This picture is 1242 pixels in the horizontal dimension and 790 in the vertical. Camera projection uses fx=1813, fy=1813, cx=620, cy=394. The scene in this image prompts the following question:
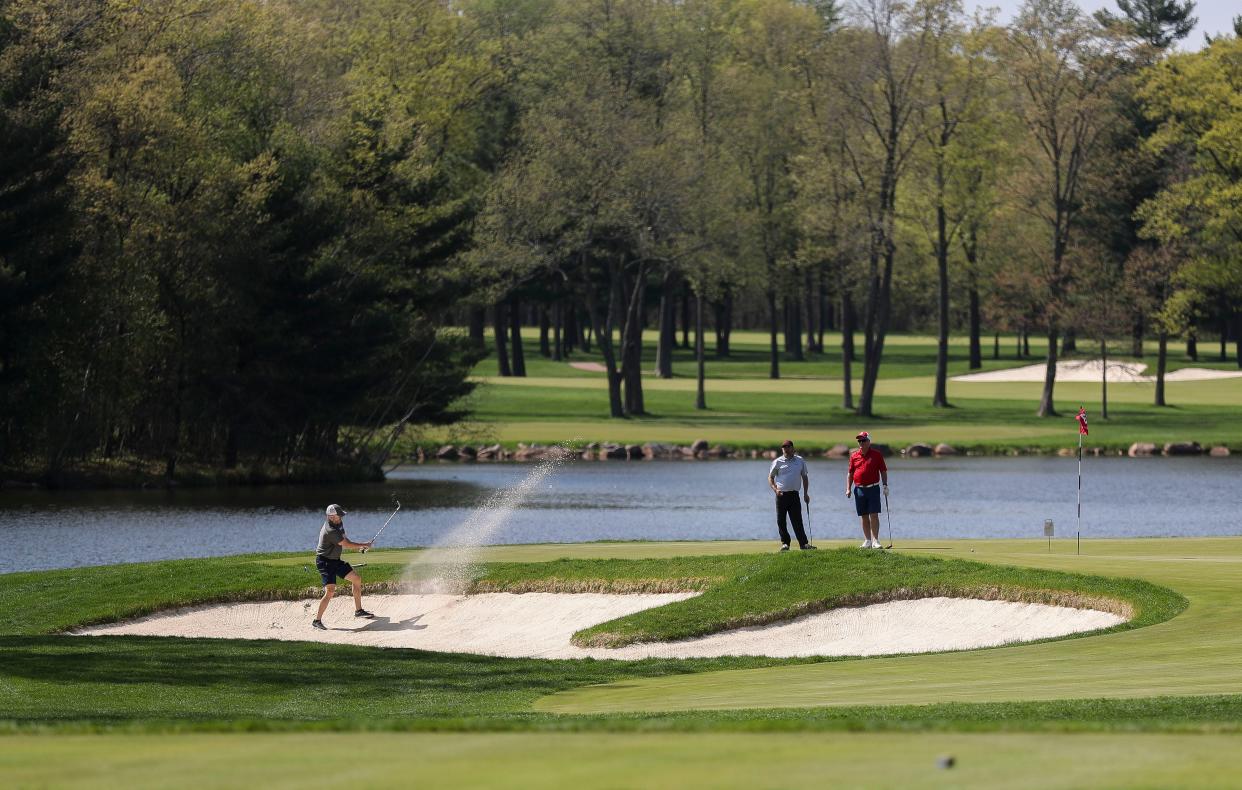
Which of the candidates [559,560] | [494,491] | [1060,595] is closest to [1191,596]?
[1060,595]

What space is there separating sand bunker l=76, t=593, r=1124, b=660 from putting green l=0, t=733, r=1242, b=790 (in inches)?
478

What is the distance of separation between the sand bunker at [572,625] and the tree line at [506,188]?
22.5m

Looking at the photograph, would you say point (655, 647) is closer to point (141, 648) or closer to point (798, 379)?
point (141, 648)

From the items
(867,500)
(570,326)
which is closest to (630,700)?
(867,500)

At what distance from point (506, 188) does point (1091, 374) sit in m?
47.3

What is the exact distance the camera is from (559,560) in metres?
28.5

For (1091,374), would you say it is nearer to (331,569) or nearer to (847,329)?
(847,329)

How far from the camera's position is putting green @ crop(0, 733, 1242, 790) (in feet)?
29.6

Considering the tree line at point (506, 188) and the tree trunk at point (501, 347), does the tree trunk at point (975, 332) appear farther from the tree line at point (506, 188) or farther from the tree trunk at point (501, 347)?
the tree trunk at point (501, 347)

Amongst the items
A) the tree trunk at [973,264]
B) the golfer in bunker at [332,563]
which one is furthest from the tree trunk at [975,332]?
the golfer in bunker at [332,563]

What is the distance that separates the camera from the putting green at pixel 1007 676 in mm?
16047

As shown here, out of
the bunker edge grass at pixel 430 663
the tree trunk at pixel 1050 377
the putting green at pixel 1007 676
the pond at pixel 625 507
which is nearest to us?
the bunker edge grass at pixel 430 663

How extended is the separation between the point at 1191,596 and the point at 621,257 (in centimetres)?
5885

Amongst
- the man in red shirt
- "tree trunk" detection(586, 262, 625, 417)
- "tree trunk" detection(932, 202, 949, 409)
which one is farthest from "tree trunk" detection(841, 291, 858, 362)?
the man in red shirt
